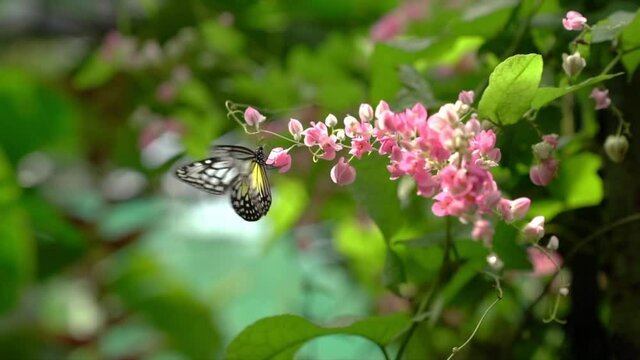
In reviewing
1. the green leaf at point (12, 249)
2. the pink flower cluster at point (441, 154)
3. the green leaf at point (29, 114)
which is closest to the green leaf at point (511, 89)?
the pink flower cluster at point (441, 154)

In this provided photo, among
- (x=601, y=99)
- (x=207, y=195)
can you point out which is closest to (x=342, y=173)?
(x=601, y=99)

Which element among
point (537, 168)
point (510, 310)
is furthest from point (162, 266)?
point (537, 168)

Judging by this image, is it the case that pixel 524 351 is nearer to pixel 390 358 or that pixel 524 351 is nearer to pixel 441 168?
pixel 390 358

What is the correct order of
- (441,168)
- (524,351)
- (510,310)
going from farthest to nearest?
(510,310)
(524,351)
(441,168)

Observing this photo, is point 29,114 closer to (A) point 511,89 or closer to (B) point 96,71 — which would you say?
(B) point 96,71

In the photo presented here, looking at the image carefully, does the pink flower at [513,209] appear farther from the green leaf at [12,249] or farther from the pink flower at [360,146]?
the green leaf at [12,249]

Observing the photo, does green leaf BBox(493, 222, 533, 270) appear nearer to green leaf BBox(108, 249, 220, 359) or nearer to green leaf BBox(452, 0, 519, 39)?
green leaf BBox(452, 0, 519, 39)
